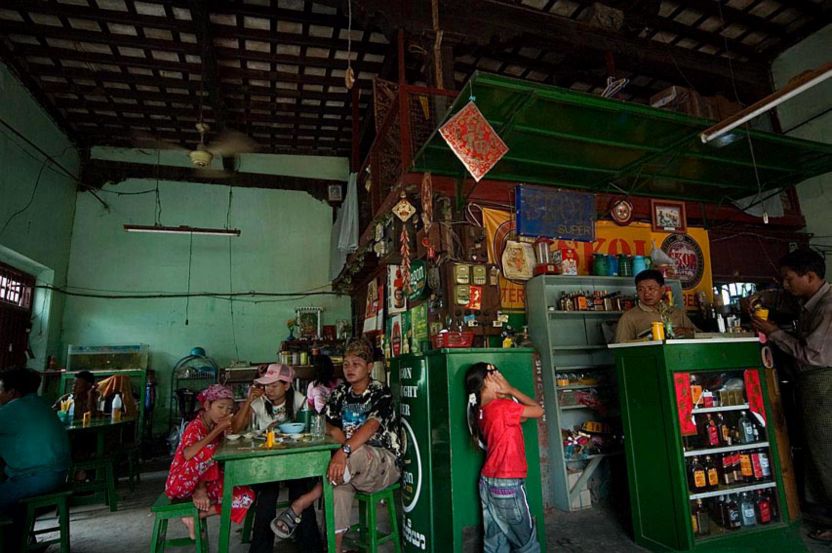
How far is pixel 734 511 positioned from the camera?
325cm

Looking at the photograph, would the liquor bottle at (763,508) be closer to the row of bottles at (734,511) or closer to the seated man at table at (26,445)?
the row of bottles at (734,511)

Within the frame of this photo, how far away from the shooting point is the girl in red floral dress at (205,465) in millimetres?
3062

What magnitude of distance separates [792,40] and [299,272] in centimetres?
1037

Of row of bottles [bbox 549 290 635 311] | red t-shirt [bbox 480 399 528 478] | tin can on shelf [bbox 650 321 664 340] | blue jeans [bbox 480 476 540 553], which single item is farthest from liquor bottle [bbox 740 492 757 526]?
row of bottles [bbox 549 290 635 311]

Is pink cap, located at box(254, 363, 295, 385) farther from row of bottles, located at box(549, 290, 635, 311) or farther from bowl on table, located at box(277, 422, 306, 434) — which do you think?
row of bottles, located at box(549, 290, 635, 311)

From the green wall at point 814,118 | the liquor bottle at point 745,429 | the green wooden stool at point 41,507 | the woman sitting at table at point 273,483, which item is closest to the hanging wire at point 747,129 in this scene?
the green wall at point 814,118

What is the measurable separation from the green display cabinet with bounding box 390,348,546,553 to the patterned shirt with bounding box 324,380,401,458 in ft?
0.54

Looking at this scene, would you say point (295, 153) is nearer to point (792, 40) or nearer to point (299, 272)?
point (299, 272)

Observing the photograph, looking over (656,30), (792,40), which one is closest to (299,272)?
(656,30)

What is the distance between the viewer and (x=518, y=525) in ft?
9.46

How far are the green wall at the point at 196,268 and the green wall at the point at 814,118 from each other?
355 inches

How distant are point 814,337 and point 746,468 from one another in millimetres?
1145

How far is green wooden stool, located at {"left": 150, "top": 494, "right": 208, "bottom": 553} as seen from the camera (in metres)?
2.87

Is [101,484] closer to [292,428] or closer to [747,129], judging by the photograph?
[292,428]
